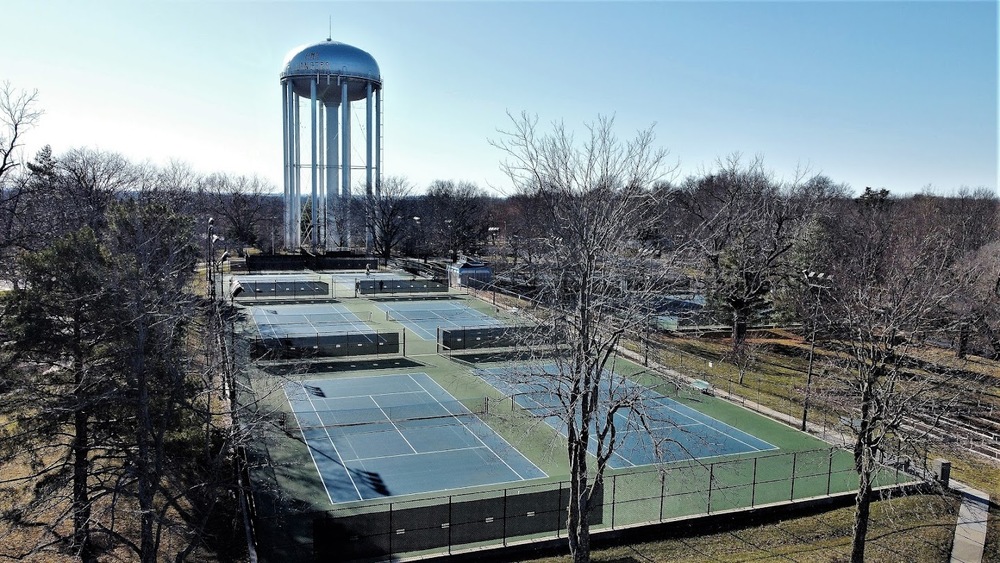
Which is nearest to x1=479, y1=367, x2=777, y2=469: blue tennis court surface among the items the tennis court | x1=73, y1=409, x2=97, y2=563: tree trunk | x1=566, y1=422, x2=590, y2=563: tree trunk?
x1=566, y1=422, x2=590, y2=563: tree trunk

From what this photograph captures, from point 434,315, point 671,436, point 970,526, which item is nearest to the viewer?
point 970,526

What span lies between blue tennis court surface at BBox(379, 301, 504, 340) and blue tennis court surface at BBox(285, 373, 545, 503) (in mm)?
11301

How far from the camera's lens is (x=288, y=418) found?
24750mm

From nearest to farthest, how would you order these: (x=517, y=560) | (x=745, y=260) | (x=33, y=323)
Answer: (x=33, y=323)
(x=517, y=560)
(x=745, y=260)

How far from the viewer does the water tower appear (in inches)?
2655

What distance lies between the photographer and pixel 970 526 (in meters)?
17.5

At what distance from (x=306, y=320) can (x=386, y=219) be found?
3269 cm

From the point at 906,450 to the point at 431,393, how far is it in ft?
56.1

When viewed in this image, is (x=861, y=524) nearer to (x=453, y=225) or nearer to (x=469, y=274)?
(x=469, y=274)

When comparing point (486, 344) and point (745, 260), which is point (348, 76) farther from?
point (745, 260)

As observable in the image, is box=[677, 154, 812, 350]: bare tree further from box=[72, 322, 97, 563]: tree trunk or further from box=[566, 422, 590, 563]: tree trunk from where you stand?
box=[72, 322, 97, 563]: tree trunk

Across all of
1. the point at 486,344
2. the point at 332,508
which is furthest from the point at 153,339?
the point at 486,344

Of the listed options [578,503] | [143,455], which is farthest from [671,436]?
[143,455]

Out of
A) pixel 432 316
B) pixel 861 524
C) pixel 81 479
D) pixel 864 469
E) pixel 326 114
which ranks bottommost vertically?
pixel 432 316
